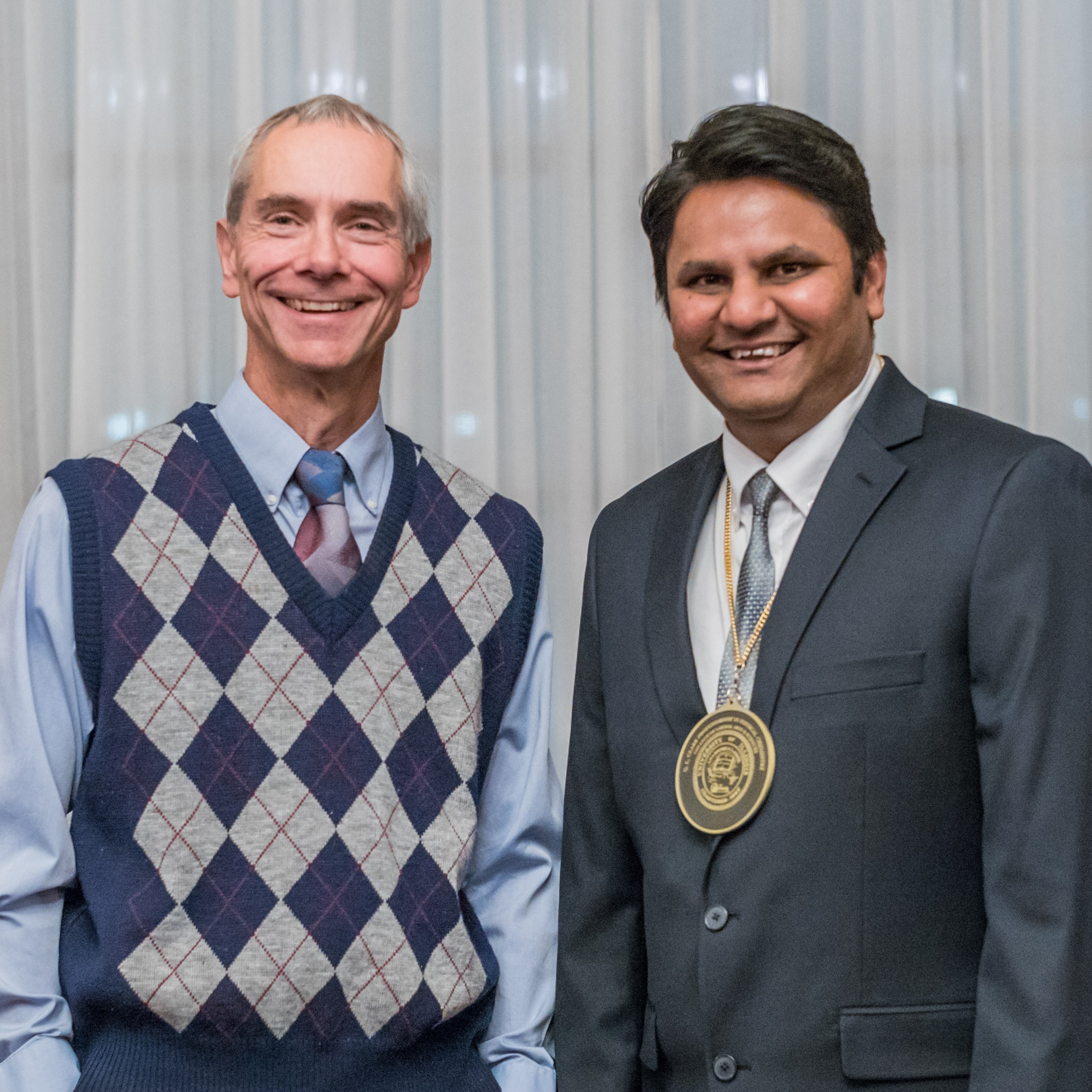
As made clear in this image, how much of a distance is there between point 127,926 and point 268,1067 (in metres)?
0.21

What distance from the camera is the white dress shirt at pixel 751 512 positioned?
1526mm

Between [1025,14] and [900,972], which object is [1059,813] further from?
[1025,14]

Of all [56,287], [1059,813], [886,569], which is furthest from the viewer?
[56,287]

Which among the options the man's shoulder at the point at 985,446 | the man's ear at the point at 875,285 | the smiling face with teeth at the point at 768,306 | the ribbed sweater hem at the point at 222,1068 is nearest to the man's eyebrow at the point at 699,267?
the smiling face with teeth at the point at 768,306

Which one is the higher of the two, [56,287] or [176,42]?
[176,42]

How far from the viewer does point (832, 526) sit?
4.72 ft

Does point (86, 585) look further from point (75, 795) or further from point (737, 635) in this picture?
point (737, 635)

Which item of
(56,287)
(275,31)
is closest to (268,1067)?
(56,287)

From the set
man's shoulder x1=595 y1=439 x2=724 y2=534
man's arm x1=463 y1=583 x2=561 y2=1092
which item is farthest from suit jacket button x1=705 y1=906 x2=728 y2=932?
man's shoulder x1=595 y1=439 x2=724 y2=534

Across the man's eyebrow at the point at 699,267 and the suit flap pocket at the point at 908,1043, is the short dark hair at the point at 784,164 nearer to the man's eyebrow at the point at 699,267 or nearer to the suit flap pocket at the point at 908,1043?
the man's eyebrow at the point at 699,267

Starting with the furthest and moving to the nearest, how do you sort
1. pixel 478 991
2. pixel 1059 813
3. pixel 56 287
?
1. pixel 56 287
2. pixel 478 991
3. pixel 1059 813

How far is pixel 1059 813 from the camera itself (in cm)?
128

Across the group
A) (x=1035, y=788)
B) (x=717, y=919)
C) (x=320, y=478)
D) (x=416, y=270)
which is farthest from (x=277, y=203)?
(x=1035, y=788)

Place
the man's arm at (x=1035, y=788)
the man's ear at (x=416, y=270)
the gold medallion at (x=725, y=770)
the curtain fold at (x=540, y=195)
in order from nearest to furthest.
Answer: the man's arm at (x=1035, y=788), the gold medallion at (x=725, y=770), the man's ear at (x=416, y=270), the curtain fold at (x=540, y=195)
